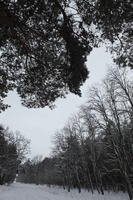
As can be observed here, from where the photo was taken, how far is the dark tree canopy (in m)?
8.40

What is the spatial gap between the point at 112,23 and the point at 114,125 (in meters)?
16.1

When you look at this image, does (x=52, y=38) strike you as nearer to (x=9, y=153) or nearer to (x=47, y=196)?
(x=47, y=196)

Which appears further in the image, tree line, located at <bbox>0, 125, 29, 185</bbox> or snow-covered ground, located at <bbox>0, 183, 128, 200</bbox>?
tree line, located at <bbox>0, 125, 29, 185</bbox>

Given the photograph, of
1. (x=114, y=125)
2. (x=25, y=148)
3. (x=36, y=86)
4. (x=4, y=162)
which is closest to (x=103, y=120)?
(x=114, y=125)

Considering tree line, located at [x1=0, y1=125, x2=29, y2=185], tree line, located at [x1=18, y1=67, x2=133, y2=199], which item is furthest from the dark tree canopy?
tree line, located at [x1=0, y1=125, x2=29, y2=185]

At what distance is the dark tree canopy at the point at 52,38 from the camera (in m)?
8.40

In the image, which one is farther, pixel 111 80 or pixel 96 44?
pixel 111 80

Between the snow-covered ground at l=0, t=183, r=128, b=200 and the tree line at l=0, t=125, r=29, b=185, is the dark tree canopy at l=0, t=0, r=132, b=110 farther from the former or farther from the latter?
the tree line at l=0, t=125, r=29, b=185

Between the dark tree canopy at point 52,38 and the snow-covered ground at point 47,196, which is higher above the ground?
the dark tree canopy at point 52,38

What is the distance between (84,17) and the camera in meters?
9.20

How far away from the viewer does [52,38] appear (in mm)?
9867

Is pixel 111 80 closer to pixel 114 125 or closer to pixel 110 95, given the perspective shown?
pixel 110 95

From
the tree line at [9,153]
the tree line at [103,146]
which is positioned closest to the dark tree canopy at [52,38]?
the tree line at [103,146]

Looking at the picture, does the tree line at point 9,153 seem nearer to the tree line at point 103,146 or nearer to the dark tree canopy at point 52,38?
the tree line at point 103,146
